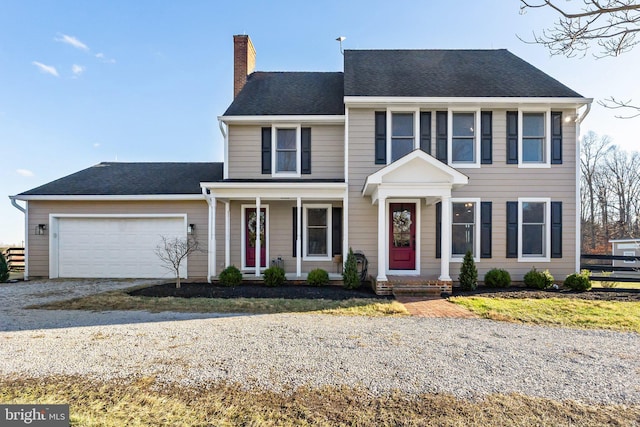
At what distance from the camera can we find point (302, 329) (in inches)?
217

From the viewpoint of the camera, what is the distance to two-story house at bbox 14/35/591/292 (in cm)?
1034

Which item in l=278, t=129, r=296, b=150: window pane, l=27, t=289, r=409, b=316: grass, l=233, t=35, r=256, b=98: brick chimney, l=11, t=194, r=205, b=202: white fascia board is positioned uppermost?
l=233, t=35, r=256, b=98: brick chimney

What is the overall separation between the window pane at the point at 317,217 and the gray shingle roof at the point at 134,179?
383 centimetres

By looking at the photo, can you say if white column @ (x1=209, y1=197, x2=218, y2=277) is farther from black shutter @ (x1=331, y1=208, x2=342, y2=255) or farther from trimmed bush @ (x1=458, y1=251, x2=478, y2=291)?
trimmed bush @ (x1=458, y1=251, x2=478, y2=291)

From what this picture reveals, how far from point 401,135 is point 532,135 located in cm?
426

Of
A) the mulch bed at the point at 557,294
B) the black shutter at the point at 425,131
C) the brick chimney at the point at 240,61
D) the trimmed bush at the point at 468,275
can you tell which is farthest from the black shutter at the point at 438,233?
the brick chimney at the point at 240,61

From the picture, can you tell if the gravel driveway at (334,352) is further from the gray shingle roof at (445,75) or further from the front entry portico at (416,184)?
the gray shingle roof at (445,75)

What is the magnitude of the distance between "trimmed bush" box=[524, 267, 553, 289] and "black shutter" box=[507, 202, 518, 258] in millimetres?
737

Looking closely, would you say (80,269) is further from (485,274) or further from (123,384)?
(485,274)

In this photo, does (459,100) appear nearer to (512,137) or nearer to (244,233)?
(512,137)

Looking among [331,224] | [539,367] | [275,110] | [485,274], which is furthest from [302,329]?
[275,110]

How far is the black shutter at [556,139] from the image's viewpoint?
10414 millimetres

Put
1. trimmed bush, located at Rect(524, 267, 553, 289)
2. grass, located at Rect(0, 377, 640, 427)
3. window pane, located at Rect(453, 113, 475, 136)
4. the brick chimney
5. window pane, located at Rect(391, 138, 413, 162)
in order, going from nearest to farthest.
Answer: grass, located at Rect(0, 377, 640, 427) < trimmed bush, located at Rect(524, 267, 553, 289) < window pane, located at Rect(391, 138, 413, 162) < window pane, located at Rect(453, 113, 475, 136) < the brick chimney

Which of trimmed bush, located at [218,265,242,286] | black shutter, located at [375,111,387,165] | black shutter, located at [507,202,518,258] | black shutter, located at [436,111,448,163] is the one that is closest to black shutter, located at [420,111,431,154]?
black shutter, located at [436,111,448,163]
